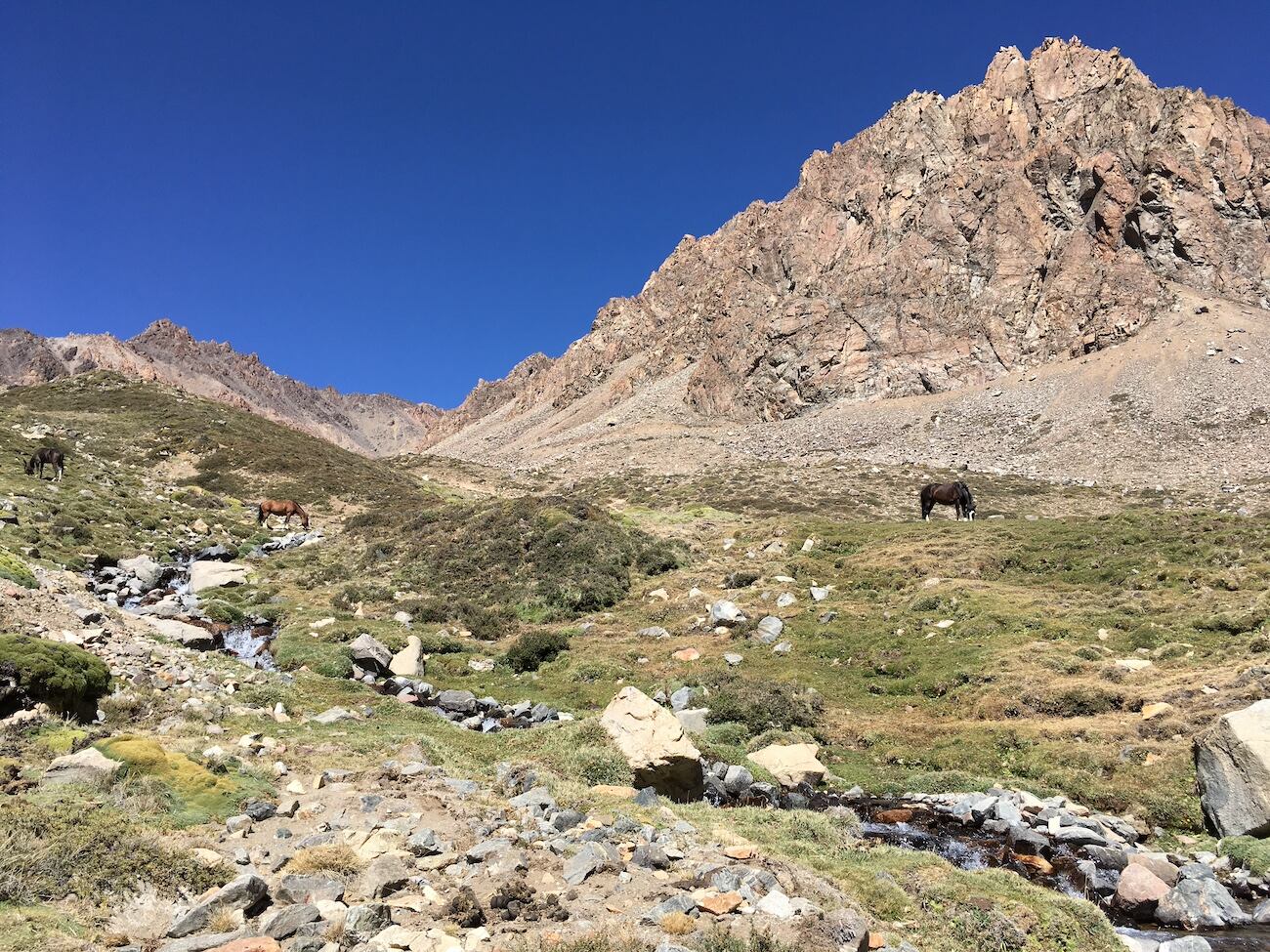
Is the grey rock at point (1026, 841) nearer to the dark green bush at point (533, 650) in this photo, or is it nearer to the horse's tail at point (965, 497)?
the dark green bush at point (533, 650)

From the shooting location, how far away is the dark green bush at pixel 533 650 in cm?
2197

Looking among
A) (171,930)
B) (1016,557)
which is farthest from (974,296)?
(171,930)

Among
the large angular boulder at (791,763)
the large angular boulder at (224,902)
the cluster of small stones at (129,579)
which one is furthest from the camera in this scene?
the cluster of small stones at (129,579)

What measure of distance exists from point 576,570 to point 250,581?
44.7ft

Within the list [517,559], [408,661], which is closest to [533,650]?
[408,661]

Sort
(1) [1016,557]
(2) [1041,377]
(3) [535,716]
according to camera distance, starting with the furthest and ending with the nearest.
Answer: (2) [1041,377] → (1) [1016,557] → (3) [535,716]

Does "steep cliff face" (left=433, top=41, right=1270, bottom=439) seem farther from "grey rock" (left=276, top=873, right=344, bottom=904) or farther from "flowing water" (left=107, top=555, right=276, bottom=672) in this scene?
"grey rock" (left=276, top=873, right=344, bottom=904)

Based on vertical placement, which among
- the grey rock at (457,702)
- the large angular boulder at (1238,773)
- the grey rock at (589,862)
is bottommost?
the large angular boulder at (1238,773)

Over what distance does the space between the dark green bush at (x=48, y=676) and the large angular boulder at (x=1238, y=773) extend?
18.2 m

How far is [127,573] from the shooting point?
89.6 feet

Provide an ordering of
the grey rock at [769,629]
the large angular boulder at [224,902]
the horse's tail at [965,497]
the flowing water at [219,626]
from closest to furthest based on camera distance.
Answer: the large angular boulder at [224,902]
the flowing water at [219,626]
the grey rock at [769,629]
the horse's tail at [965,497]

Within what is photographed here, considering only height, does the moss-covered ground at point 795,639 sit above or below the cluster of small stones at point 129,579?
below

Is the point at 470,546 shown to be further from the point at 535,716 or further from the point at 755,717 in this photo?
the point at 755,717

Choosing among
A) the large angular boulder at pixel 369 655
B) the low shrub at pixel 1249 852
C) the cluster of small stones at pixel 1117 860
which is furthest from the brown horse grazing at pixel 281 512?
the low shrub at pixel 1249 852
